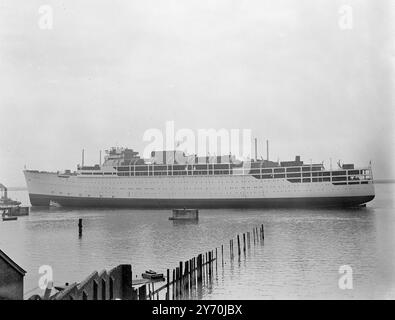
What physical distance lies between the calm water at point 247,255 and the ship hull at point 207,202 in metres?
13.3

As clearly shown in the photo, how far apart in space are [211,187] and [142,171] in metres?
7.49

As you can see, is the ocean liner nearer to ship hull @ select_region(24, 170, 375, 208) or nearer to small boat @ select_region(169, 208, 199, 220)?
ship hull @ select_region(24, 170, 375, 208)

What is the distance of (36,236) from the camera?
20.5 meters

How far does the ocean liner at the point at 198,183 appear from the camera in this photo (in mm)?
38344

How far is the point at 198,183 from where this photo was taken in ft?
136

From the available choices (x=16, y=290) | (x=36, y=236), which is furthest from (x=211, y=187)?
(x=16, y=290)

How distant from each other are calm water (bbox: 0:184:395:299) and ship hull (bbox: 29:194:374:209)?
43.5 feet

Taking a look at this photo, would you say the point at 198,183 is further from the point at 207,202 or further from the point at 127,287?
the point at 127,287

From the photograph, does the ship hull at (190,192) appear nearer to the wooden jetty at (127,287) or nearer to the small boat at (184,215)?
the small boat at (184,215)

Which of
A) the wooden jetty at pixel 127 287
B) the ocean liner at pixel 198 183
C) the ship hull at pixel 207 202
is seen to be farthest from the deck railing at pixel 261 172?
the wooden jetty at pixel 127 287

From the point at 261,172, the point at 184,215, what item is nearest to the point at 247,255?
the point at 184,215

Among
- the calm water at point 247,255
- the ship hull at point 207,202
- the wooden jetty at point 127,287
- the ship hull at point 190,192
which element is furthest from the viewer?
the ship hull at point 190,192

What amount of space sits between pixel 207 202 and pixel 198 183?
199 centimetres
